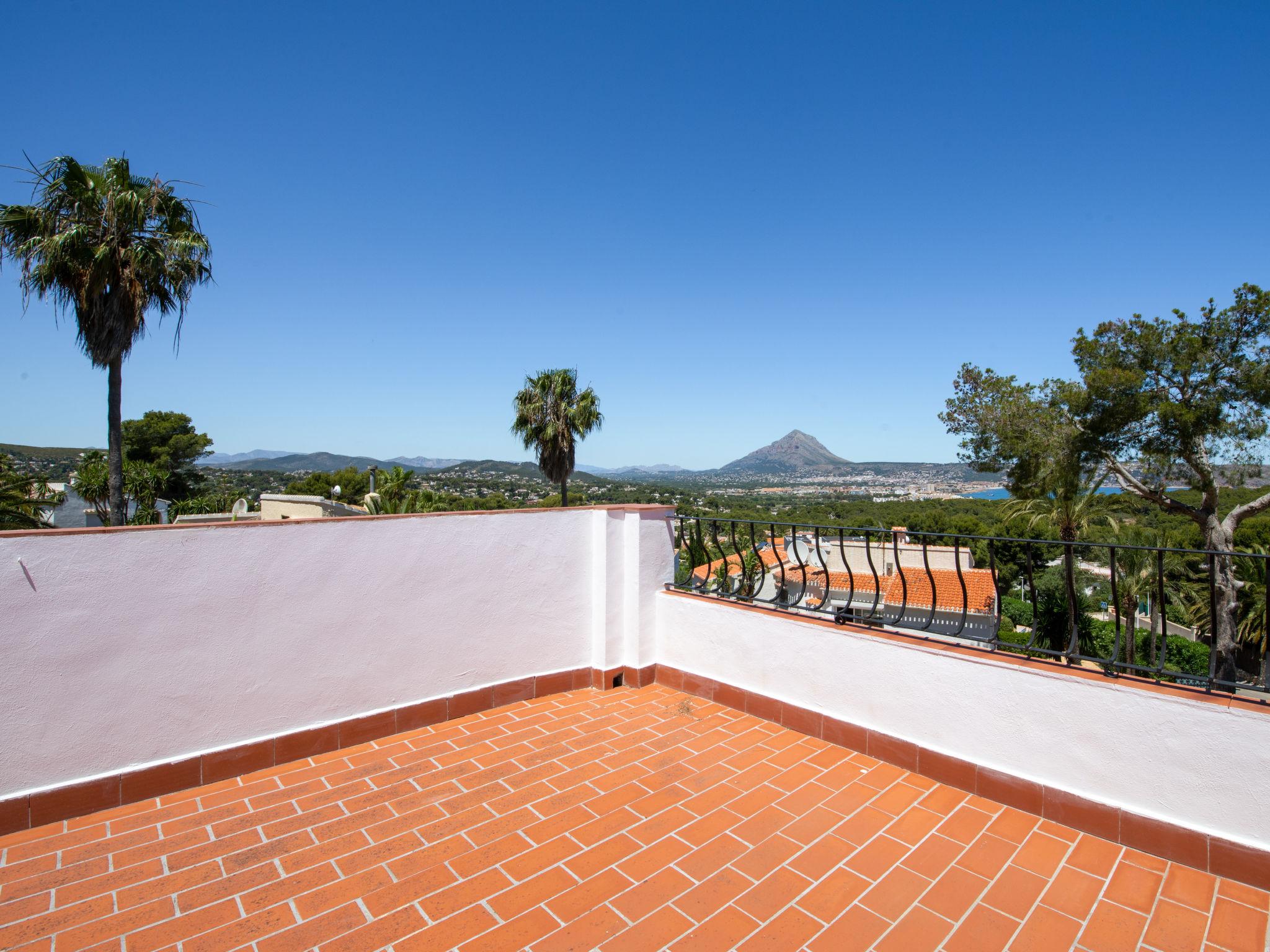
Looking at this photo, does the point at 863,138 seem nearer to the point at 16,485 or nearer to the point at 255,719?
the point at 255,719

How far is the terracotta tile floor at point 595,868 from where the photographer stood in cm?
171

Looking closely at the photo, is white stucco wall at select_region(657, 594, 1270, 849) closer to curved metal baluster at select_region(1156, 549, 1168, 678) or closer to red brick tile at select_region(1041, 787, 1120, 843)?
red brick tile at select_region(1041, 787, 1120, 843)

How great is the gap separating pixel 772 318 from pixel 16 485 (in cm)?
2068

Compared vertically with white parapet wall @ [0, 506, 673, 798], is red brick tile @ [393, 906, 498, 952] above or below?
below

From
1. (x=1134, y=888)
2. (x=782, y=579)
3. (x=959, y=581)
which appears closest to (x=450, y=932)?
(x=1134, y=888)

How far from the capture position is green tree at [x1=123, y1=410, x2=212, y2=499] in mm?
31531

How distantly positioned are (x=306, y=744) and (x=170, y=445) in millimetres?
38556

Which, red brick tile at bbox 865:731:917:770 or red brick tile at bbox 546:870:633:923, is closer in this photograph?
red brick tile at bbox 546:870:633:923

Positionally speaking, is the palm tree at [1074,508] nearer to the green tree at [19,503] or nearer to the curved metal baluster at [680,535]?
the curved metal baluster at [680,535]

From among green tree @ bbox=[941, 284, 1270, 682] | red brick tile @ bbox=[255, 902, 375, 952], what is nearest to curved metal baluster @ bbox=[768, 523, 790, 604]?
red brick tile @ bbox=[255, 902, 375, 952]

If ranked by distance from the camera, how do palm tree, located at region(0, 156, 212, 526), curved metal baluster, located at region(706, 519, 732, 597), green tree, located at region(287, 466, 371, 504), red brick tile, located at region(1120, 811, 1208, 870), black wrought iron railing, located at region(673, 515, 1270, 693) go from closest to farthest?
red brick tile, located at region(1120, 811, 1208, 870), black wrought iron railing, located at region(673, 515, 1270, 693), curved metal baluster, located at region(706, 519, 732, 597), palm tree, located at region(0, 156, 212, 526), green tree, located at region(287, 466, 371, 504)

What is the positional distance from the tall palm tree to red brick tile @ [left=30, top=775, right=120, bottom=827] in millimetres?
18587

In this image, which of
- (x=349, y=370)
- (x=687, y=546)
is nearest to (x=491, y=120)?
(x=687, y=546)

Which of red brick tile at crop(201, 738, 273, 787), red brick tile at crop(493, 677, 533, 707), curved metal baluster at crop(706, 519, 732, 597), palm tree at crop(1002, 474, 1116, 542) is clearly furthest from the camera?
palm tree at crop(1002, 474, 1116, 542)
